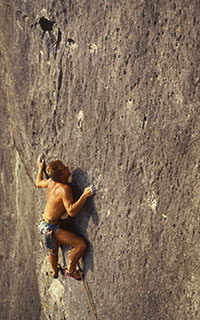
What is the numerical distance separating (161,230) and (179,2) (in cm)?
149

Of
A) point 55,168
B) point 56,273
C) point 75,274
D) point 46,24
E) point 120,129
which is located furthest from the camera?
point 56,273

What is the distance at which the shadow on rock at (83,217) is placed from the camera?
3117 mm

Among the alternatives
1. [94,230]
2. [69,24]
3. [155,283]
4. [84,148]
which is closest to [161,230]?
[155,283]

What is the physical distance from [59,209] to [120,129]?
87 cm

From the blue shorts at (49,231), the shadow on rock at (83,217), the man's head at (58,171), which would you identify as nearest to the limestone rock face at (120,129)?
the shadow on rock at (83,217)

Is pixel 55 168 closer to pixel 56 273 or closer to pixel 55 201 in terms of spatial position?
pixel 55 201

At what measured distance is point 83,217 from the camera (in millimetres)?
3238

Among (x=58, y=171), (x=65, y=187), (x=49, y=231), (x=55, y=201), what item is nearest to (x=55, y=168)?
(x=58, y=171)

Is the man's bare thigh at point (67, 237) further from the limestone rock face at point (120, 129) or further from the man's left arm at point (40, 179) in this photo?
the man's left arm at point (40, 179)

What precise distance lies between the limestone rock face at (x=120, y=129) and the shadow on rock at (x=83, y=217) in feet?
0.04

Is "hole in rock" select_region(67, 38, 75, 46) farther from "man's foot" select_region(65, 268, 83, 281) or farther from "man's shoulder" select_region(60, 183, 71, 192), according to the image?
"man's foot" select_region(65, 268, 83, 281)

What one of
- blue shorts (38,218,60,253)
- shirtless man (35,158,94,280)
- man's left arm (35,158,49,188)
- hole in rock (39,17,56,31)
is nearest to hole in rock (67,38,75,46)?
hole in rock (39,17,56,31)

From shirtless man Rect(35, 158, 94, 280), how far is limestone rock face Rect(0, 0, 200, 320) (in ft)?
0.35

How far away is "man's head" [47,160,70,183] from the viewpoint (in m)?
3.01
